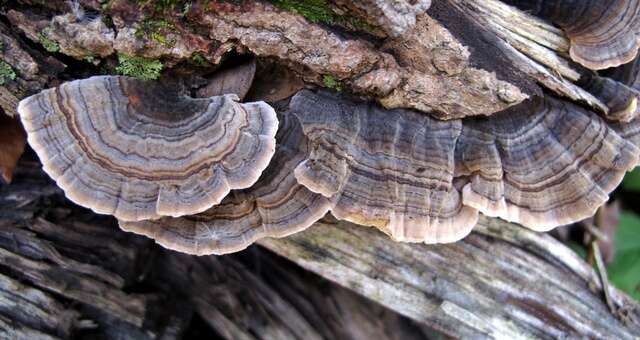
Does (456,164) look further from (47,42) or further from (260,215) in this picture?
(47,42)

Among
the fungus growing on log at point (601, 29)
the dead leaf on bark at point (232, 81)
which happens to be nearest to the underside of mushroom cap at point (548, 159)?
the fungus growing on log at point (601, 29)

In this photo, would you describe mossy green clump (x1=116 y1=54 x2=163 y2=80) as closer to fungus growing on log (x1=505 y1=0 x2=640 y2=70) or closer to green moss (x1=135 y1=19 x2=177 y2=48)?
green moss (x1=135 y1=19 x2=177 y2=48)

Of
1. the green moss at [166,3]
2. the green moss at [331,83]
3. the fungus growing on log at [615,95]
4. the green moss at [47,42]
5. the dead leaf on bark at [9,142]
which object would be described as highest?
the fungus growing on log at [615,95]

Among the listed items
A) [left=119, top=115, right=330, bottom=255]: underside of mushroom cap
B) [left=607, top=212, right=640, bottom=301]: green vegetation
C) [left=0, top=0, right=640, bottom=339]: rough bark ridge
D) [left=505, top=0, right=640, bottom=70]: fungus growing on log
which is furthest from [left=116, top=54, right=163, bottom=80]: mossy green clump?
[left=607, top=212, right=640, bottom=301]: green vegetation

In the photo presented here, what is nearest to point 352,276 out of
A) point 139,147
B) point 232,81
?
point 232,81

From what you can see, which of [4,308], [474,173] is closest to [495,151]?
[474,173]

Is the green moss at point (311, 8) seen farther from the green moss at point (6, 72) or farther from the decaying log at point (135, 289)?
Answer: the decaying log at point (135, 289)
